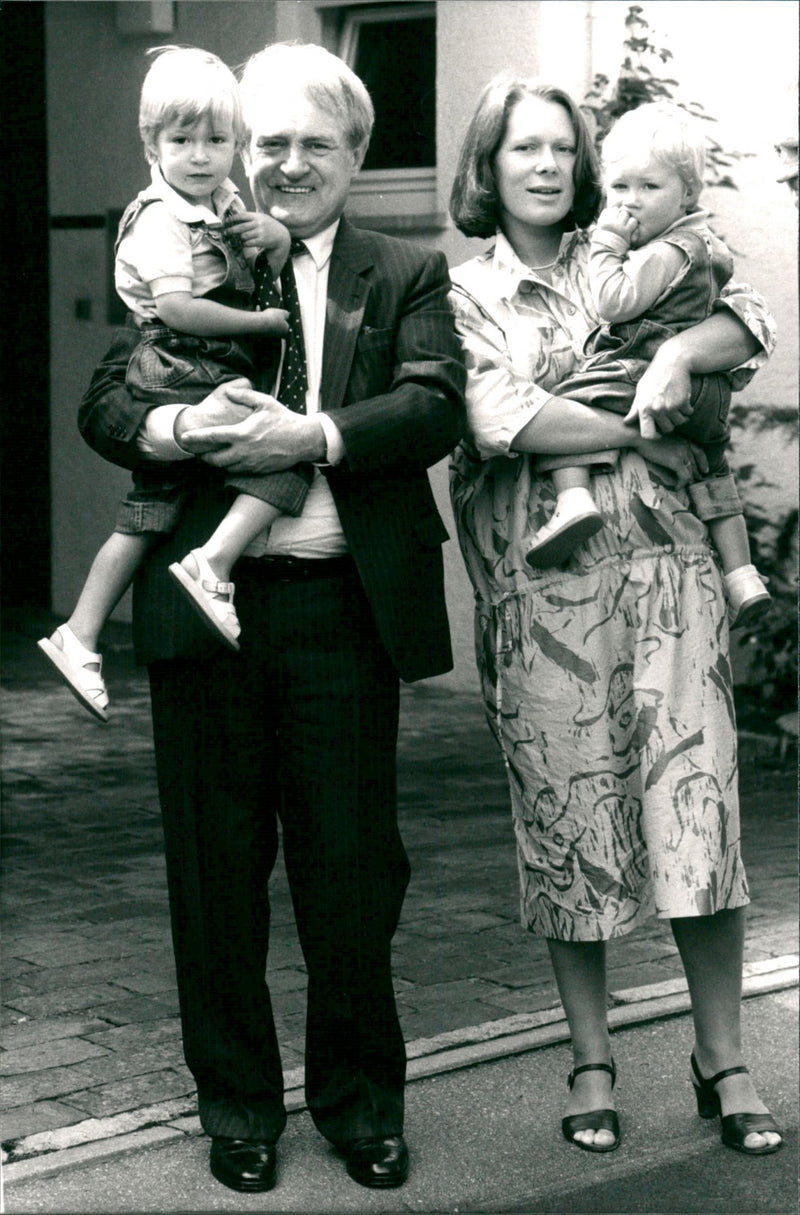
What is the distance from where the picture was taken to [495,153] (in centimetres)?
384

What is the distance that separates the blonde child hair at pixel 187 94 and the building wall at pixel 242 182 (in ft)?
1.91

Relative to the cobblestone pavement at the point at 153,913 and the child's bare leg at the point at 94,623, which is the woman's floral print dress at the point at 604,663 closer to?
the child's bare leg at the point at 94,623

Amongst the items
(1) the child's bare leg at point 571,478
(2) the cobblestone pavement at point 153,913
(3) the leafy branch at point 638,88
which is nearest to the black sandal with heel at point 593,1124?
(2) the cobblestone pavement at point 153,913

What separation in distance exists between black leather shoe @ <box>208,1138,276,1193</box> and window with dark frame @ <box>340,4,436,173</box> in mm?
2612

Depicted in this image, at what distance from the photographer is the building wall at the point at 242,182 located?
5.28 metres

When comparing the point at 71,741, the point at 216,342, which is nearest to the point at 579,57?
the point at 71,741

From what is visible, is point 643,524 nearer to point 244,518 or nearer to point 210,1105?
point 244,518

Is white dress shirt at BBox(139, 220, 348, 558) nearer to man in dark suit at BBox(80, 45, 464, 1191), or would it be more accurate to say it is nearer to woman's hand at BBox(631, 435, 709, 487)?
man in dark suit at BBox(80, 45, 464, 1191)

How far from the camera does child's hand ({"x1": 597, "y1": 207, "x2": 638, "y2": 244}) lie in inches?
151

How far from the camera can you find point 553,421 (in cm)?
376

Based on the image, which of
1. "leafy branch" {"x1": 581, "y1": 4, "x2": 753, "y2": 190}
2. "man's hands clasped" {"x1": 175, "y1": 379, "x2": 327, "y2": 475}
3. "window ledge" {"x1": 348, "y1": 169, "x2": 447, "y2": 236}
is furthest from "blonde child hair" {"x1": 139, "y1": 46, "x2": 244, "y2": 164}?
"leafy branch" {"x1": 581, "y1": 4, "x2": 753, "y2": 190}

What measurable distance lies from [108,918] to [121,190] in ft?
13.6

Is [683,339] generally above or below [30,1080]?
above

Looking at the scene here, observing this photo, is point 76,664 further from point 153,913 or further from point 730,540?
point 153,913
